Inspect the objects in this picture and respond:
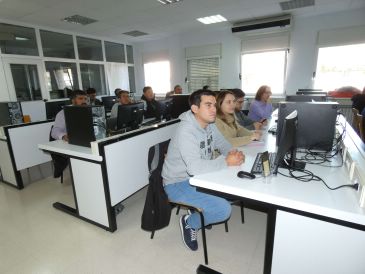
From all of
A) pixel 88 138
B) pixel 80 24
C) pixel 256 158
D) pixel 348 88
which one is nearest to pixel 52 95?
pixel 80 24

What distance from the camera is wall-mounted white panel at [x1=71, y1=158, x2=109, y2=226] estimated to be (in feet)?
6.49

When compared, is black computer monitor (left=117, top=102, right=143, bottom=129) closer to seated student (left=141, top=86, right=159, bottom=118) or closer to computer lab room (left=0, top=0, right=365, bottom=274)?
computer lab room (left=0, top=0, right=365, bottom=274)

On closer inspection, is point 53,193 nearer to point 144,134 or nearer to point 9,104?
point 144,134

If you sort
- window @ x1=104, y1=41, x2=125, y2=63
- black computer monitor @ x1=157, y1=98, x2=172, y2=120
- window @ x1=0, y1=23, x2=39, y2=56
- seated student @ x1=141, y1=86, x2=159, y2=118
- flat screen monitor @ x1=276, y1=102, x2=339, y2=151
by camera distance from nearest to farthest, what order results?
flat screen monitor @ x1=276, y1=102, x2=339, y2=151
black computer monitor @ x1=157, y1=98, x2=172, y2=120
seated student @ x1=141, y1=86, x2=159, y2=118
window @ x1=0, y1=23, x2=39, y2=56
window @ x1=104, y1=41, x2=125, y2=63

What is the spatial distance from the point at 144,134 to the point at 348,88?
523 cm

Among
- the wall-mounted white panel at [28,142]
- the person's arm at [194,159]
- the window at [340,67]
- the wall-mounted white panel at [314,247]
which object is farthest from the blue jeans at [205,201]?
the window at [340,67]

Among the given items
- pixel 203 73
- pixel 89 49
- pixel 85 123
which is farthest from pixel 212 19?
pixel 85 123

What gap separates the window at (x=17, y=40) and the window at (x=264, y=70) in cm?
536

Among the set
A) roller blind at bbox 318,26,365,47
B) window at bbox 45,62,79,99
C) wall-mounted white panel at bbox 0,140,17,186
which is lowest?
wall-mounted white panel at bbox 0,140,17,186

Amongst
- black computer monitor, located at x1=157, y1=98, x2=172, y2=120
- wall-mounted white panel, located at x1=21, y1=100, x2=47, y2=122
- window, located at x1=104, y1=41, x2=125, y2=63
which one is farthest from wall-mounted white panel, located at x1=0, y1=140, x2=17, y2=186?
window, located at x1=104, y1=41, x2=125, y2=63

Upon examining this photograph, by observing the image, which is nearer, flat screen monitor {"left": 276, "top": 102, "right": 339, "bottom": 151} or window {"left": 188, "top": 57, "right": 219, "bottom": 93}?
flat screen monitor {"left": 276, "top": 102, "right": 339, "bottom": 151}

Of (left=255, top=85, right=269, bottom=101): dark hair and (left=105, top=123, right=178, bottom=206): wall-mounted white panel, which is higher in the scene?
(left=255, top=85, right=269, bottom=101): dark hair

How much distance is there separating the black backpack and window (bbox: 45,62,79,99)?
207 inches

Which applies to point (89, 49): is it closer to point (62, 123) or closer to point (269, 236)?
point (62, 123)
